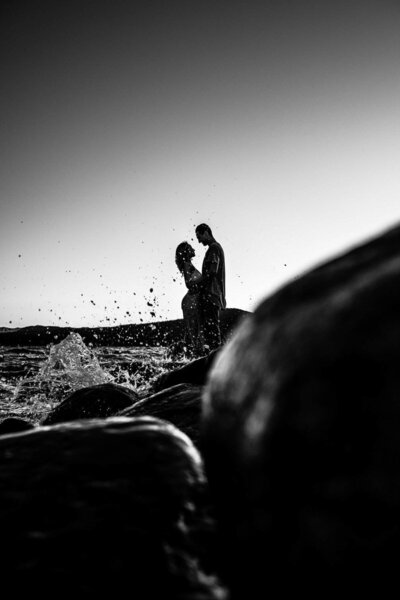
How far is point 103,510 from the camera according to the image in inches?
44.9

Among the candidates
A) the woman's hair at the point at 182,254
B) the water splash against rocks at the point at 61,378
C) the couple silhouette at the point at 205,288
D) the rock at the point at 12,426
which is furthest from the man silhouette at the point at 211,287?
the rock at the point at 12,426

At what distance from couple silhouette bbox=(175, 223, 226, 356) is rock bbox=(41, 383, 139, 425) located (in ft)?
16.9

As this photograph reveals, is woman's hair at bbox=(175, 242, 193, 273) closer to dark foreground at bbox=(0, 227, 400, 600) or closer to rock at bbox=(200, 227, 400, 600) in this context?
dark foreground at bbox=(0, 227, 400, 600)

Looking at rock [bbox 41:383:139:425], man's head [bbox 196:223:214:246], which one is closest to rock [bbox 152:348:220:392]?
rock [bbox 41:383:139:425]

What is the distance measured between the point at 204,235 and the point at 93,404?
559 cm

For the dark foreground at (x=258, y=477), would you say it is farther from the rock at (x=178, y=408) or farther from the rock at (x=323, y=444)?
the rock at (x=178, y=408)

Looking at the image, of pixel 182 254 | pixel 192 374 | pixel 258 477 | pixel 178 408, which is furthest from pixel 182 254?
pixel 258 477

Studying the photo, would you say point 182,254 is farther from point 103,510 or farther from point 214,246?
point 103,510

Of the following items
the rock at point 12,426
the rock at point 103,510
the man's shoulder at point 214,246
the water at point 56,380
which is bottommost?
the water at point 56,380

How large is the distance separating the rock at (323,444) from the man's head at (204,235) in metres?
8.37

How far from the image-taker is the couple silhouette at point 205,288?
9195mm

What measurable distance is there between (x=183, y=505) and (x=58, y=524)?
32 centimetres

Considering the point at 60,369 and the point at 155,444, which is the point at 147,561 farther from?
the point at 60,369

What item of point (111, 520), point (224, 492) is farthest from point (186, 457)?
point (224, 492)
